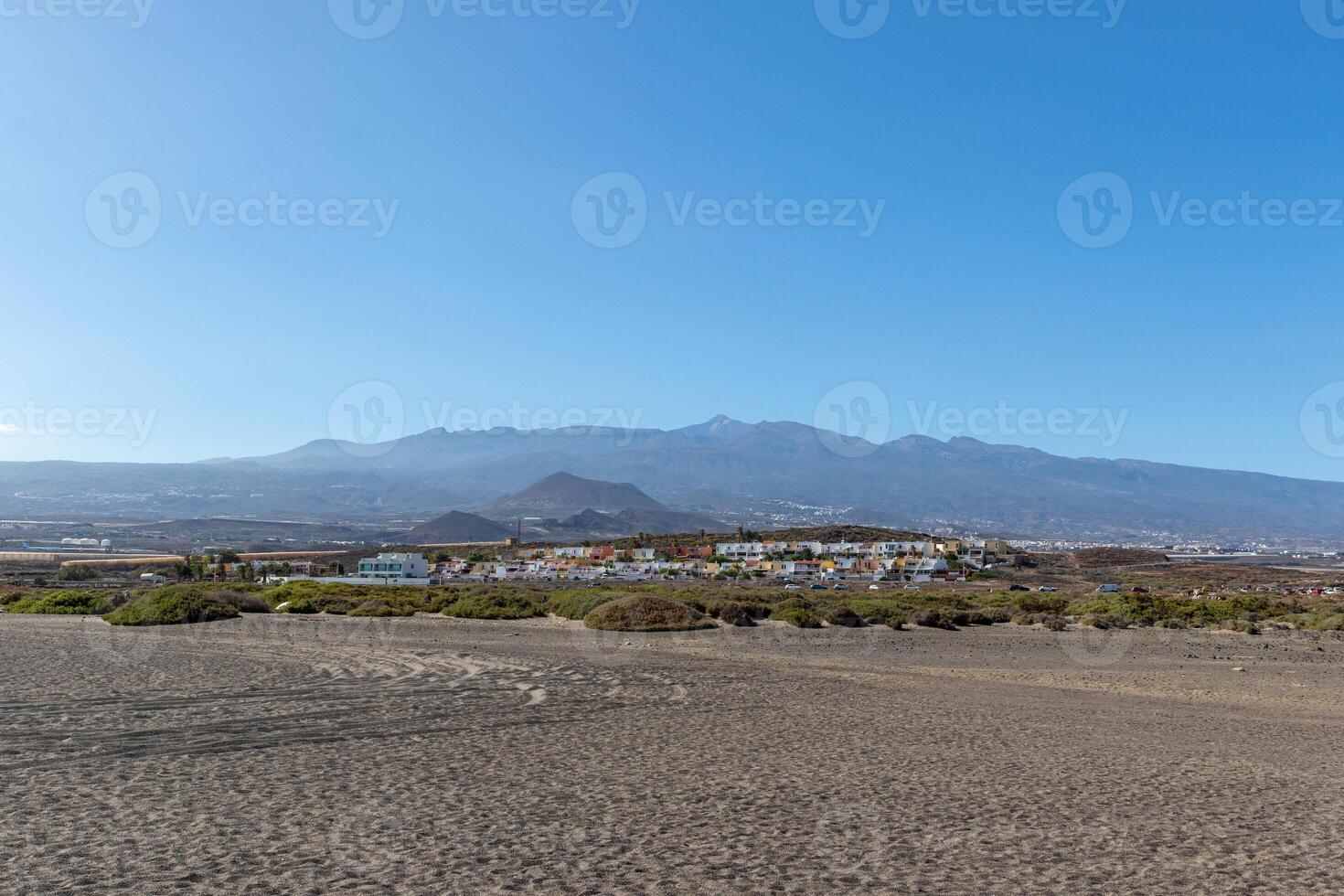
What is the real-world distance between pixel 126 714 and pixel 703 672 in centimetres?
966

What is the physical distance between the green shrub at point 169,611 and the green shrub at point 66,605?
5.00m

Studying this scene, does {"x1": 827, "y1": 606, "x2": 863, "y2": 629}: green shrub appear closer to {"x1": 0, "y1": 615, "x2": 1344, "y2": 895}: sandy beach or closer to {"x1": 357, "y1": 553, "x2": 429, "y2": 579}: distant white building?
{"x1": 0, "y1": 615, "x2": 1344, "y2": 895}: sandy beach

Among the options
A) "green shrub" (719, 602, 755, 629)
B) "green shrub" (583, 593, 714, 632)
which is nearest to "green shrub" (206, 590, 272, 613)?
"green shrub" (583, 593, 714, 632)

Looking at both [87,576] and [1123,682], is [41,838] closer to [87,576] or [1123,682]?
[1123,682]

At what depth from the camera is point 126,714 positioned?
37.4ft

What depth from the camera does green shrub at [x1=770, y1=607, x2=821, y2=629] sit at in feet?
98.3

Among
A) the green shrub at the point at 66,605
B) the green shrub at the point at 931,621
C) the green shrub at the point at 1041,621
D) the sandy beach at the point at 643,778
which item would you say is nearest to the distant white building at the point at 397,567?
the green shrub at the point at 66,605

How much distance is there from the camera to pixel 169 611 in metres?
27.2

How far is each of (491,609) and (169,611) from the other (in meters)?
9.93

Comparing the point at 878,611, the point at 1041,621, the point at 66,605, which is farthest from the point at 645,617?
the point at 66,605

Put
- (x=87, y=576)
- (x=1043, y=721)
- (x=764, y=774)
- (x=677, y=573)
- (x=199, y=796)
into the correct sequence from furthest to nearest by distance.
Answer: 1. (x=677, y=573)
2. (x=87, y=576)
3. (x=1043, y=721)
4. (x=764, y=774)
5. (x=199, y=796)

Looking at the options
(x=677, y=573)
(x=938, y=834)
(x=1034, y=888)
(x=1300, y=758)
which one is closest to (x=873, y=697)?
(x=1300, y=758)

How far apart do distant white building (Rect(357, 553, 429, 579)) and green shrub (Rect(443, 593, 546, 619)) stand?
34128mm

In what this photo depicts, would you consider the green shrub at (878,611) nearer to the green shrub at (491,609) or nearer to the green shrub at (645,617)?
the green shrub at (645,617)
